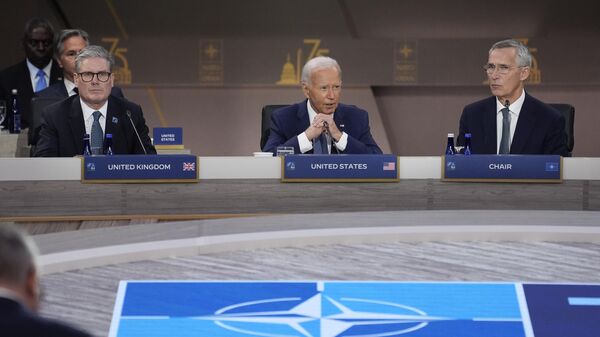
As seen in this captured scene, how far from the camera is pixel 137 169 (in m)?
3.12

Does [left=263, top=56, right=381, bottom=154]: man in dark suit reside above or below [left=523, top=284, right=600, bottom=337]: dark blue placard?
above

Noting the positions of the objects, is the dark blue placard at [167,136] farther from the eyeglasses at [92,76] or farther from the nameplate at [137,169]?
the nameplate at [137,169]

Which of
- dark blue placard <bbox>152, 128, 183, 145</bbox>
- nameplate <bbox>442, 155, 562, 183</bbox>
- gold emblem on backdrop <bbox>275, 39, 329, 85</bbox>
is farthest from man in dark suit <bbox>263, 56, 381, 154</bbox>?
gold emblem on backdrop <bbox>275, 39, 329, 85</bbox>

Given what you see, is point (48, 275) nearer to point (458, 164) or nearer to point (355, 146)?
point (458, 164)

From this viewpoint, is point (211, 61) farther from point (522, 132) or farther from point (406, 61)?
point (522, 132)

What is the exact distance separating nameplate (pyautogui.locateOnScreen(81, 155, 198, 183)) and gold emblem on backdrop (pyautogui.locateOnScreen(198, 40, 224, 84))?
4.41 meters

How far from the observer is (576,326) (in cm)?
160

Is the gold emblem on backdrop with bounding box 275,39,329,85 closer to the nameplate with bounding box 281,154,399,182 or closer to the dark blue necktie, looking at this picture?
the dark blue necktie

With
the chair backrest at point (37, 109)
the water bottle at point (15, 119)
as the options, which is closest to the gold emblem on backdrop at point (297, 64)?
the water bottle at point (15, 119)

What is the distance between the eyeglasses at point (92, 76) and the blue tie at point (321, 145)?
781mm

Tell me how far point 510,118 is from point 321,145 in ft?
2.35

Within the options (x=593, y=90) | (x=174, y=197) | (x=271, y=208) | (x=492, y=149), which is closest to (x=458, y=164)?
(x=271, y=208)

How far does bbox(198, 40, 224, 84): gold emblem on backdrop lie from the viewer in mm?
7492

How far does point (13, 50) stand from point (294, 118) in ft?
12.0
